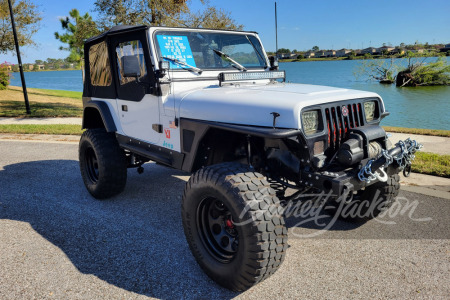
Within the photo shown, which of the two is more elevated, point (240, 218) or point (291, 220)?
point (240, 218)

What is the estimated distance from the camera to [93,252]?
3633 mm

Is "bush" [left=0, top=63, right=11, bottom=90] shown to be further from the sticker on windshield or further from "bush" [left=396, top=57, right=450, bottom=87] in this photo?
"bush" [left=396, top=57, right=450, bottom=87]

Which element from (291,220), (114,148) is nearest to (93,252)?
(114,148)

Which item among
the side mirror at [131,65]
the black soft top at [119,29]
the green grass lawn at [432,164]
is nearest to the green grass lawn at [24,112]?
the black soft top at [119,29]

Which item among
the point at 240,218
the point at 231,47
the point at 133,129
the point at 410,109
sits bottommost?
the point at 410,109

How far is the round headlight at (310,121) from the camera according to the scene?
9.63ft

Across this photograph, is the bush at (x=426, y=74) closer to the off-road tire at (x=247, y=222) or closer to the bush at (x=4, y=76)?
the bush at (x=4, y=76)

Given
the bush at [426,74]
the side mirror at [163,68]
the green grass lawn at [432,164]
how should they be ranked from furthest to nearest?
the bush at [426,74]
the green grass lawn at [432,164]
the side mirror at [163,68]

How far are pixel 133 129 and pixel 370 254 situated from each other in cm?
296

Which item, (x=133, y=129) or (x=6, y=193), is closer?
(x=133, y=129)

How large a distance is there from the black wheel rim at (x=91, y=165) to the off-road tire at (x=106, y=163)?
80mm

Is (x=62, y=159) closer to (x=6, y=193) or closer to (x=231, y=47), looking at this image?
(x=6, y=193)

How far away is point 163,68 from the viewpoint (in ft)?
12.0

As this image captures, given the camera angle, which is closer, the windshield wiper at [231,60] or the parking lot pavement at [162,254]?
the parking lot pavement at [162,254]
